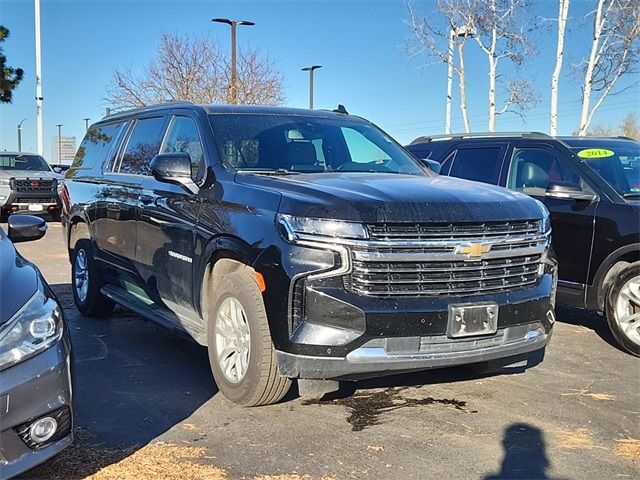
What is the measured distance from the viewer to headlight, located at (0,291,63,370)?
2666 millimetres

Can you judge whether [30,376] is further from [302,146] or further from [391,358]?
[302,146]

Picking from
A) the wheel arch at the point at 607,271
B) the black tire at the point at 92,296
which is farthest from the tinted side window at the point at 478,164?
the black tire at the point at 92,296

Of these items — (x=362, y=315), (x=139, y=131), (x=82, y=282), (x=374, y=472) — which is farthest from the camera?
(x=82, y=282)

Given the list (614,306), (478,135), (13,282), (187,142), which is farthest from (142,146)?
(614,306)

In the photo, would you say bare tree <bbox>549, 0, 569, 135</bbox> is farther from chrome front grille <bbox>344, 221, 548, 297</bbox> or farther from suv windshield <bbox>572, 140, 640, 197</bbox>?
chrome front grille <bbox>344, 221, 548, 297</bbox>

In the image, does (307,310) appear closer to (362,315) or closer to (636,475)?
(362,315)

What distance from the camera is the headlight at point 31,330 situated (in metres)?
2.67

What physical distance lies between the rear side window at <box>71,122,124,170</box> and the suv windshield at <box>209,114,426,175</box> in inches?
79.3

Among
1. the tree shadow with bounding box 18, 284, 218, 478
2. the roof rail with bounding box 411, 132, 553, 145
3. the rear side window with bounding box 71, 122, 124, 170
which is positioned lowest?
the tree shadow with bounding box 18, 284, 218, 478

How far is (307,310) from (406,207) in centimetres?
80

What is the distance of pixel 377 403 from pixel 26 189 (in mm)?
14760

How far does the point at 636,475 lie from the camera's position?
11.0 feet

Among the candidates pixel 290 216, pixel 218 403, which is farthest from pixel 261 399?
pixel 290 216

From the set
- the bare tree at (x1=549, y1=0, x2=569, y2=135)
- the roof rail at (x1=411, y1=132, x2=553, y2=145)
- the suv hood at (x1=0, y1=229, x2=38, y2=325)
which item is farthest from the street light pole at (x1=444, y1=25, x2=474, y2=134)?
the suv hood at (x1=0, y1=229, x2=38, y2=325)
